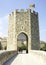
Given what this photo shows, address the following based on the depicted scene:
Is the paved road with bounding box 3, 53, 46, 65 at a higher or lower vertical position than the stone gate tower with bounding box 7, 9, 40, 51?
lower

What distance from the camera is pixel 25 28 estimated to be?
23.2 m

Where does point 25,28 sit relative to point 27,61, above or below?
above

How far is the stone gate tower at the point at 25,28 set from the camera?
23078 mm

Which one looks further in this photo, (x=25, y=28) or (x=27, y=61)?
(x=25, y=28)

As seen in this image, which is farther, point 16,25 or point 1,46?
point 1,46

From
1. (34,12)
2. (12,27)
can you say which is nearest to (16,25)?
(12,27)

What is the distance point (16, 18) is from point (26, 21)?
143 cm

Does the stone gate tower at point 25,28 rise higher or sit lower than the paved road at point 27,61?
higher

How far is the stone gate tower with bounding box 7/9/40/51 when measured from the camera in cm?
2308

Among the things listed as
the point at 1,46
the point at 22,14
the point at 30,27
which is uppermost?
the point at 22,14

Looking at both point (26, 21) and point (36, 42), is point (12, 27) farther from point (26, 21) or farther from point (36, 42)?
point (36, 42)

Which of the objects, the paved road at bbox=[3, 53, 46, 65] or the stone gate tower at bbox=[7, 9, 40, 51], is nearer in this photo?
the paved road at bbox=[3, 53, 46, 65]

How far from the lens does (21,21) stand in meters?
23.2

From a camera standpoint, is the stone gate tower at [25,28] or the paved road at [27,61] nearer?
the paved road at [27,61]
